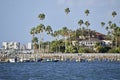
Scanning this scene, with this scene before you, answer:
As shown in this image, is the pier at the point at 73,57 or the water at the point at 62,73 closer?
the water at the point at 62,73

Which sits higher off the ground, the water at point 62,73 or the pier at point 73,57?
the pier at point 73,57

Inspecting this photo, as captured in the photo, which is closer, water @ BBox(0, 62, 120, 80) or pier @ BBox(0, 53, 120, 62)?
water @ BBox(0, 62, 120, 80)

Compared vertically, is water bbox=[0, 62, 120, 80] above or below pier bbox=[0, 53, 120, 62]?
below

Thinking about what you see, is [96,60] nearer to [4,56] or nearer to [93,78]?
[4,56]

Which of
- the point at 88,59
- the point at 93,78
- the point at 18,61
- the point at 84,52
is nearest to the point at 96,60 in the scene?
the point at 88,59

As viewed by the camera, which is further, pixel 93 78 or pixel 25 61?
pixel 25 61

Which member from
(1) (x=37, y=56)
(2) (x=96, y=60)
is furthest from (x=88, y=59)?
(1) (x=37, y=56)

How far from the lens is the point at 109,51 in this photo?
197m

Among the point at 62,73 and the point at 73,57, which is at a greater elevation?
the point at 73,57

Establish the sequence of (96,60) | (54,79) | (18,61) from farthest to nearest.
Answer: (96,60) → (18,61) → (54,79)

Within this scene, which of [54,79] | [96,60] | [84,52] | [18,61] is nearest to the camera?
[54,79]

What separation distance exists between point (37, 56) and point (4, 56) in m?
13.9

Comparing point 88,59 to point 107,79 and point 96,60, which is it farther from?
point 107,79

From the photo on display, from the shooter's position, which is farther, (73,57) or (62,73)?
(73,57)
